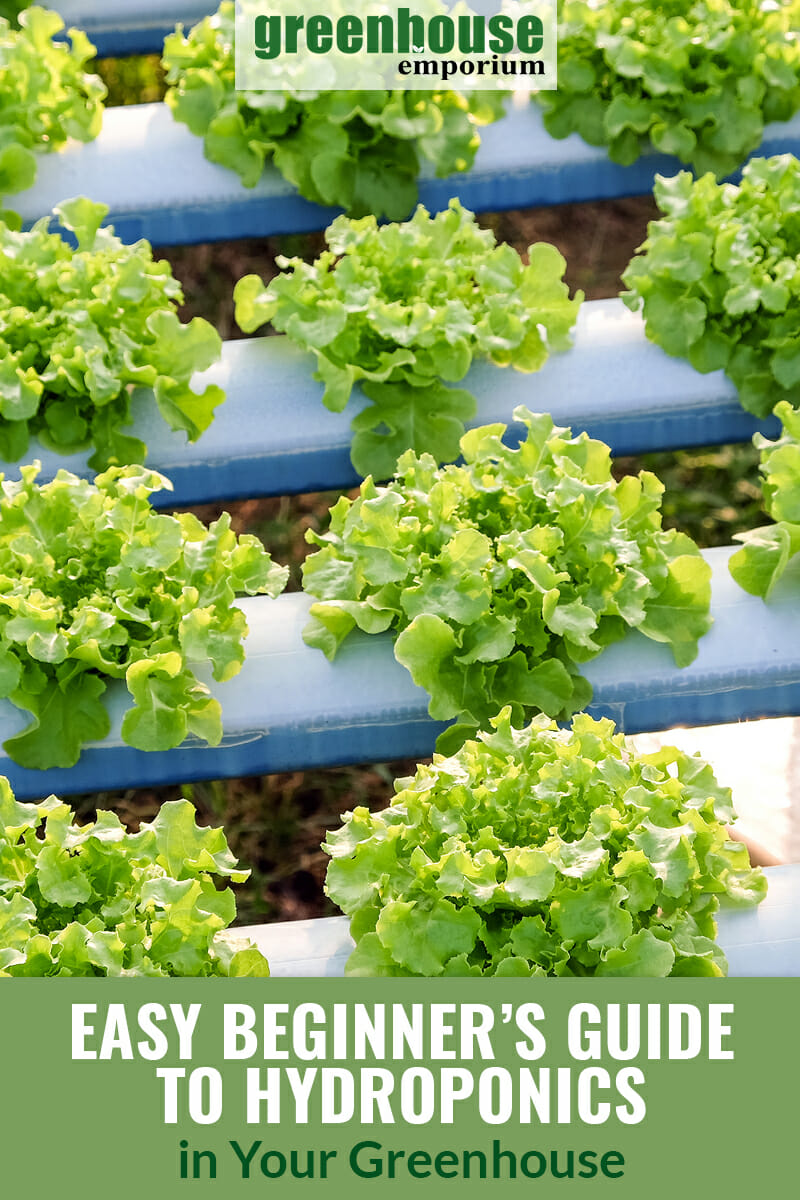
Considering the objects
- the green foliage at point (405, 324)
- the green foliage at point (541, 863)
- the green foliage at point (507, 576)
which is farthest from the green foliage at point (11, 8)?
the green foliage at point (541, 863)

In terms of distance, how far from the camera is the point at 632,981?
2.46m

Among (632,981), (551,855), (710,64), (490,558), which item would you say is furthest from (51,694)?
(710,64)

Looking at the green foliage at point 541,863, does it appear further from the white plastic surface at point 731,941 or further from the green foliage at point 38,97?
the green foliage at point 38,97

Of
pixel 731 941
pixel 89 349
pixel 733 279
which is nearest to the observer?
pixel 731 941

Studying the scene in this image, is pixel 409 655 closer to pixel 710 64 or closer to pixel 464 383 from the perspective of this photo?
pixel 464 383

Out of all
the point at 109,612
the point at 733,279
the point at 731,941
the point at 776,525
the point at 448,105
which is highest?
the point at 448,105

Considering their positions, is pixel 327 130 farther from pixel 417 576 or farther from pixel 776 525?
pixel 776 525

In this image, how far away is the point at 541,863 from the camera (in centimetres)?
250

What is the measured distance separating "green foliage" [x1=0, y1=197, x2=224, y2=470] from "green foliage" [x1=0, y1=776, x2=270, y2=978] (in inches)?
44.1

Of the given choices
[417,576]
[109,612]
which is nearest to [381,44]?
[417,576]

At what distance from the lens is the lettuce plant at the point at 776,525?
10.7 ft

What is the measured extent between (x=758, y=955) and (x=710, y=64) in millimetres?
2552

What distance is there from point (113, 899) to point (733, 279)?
214cm

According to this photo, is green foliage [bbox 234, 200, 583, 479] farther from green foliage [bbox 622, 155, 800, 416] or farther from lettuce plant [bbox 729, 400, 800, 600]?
lettuce plant [bbox 729, 400, 800, 600]
